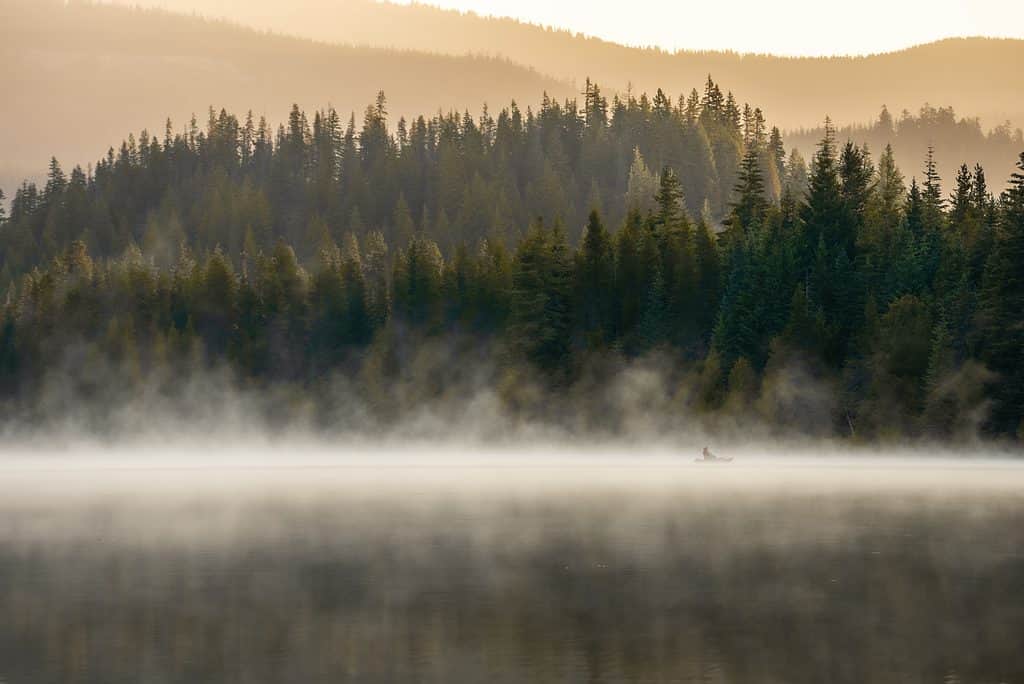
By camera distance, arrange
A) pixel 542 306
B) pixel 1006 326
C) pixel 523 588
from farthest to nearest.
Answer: pixel 542 306 < pixel 1006 326 < pixel 523 588

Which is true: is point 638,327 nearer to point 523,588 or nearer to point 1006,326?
point 1006,326

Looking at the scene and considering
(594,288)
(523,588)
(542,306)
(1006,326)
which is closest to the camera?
(523,588)

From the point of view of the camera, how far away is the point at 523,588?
1565 inches

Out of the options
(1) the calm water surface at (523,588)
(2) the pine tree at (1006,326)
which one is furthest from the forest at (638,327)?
(1) the calm water surface at (523,588)

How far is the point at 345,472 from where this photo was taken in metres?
111

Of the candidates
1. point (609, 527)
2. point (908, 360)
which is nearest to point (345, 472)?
point (908, 360)

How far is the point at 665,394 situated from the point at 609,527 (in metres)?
78.3

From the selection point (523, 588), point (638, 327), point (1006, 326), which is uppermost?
point (523, 588)

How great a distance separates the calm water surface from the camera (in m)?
29.3

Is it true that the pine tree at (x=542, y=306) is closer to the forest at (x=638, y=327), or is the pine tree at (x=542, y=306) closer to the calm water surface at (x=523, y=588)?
the forest at (x=638, y=327)

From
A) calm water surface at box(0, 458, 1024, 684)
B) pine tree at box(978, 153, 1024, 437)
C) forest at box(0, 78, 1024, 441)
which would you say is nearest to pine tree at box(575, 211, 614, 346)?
forest at box(0, 78, 1024, 441)

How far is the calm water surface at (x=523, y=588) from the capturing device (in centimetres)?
2934

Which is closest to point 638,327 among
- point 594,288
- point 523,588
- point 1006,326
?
point 594,288

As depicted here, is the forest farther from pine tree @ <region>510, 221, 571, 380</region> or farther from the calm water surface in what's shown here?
the calm water surface
